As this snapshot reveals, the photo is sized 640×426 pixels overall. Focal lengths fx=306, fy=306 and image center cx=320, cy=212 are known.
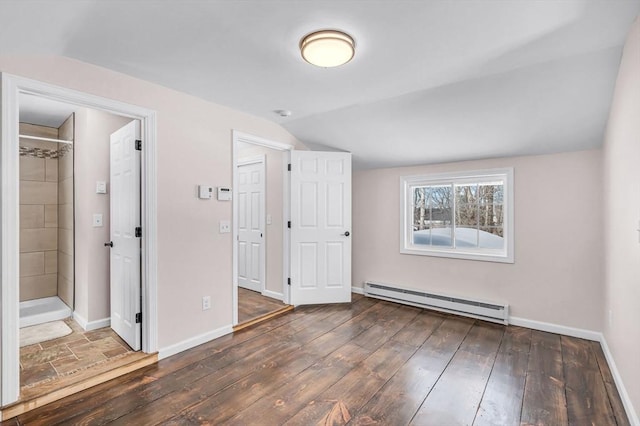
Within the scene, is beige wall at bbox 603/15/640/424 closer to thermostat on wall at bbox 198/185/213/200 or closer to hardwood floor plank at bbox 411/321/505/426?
hardwood floor plank at bbox 411/321/505/426

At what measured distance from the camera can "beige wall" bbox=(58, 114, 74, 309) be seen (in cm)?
342

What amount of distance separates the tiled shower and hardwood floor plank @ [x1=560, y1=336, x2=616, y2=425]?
185 inches

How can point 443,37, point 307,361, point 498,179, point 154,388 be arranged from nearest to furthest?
1. point 443,37
2. point 154,388
3. point 307,361
4. point 498,179

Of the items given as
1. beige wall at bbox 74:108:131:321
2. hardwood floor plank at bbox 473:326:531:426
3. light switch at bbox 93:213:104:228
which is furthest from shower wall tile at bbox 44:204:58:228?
hardwood floor plank at bbox 473:326:531:426

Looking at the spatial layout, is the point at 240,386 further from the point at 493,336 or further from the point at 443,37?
Result: the point at 443,37

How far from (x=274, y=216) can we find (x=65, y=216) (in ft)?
8.05

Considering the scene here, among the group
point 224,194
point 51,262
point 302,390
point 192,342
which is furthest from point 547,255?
point 51,262

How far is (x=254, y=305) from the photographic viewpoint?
389cm

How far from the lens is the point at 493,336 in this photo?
10.0 feet

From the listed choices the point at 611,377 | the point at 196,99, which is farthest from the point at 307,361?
the point at 196,99

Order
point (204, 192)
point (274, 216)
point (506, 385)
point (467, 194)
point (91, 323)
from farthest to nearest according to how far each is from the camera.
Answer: point (274, 216) < point (467, 194) < point (91, 323) < point (204, 192) < point (506, 385)

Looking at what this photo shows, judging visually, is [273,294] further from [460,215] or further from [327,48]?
[327,48]

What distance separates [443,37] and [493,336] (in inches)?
109

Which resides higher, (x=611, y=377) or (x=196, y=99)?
(x=196, y=99)
